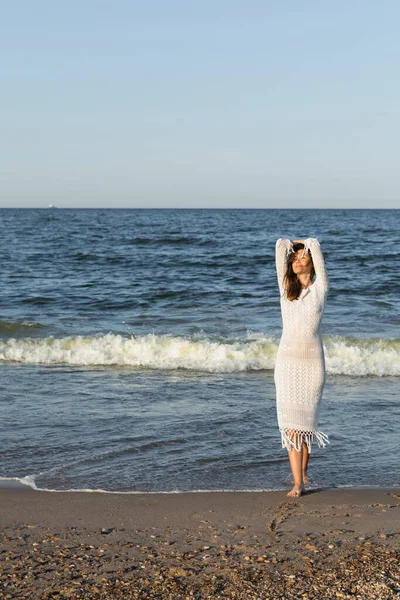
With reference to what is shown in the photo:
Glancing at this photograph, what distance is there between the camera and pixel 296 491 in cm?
538

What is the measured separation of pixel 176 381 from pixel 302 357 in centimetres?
455

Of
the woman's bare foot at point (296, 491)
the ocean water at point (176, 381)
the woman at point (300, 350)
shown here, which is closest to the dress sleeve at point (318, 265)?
the woman at point (300, 350)

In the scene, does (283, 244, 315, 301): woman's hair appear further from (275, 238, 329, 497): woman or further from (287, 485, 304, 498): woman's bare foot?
(287, 485, 304, 498): woman's bare foot

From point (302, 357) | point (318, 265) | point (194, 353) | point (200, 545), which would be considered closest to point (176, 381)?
point (194, 353)

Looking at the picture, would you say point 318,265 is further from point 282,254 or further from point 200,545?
point 200,545

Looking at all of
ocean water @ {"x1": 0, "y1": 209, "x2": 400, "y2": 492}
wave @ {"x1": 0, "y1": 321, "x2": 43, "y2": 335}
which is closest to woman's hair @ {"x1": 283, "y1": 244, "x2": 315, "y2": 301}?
ocean water @ {"x1": 0, "y1": 209, "x2": 400, "y2": 492}

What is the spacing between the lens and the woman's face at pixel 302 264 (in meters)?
5.40

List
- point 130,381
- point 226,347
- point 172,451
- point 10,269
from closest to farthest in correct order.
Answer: point 172,451
point 130,381
point 226,347
point 10,269

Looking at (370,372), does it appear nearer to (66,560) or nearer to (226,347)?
(226,347)

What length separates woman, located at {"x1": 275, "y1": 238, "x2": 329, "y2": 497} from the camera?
5.34 metres

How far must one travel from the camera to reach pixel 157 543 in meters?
4.32

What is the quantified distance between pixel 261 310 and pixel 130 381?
673cm

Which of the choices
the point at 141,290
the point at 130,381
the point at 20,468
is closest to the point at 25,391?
the point at 130,381

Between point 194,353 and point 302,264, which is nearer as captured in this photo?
point 302,264
